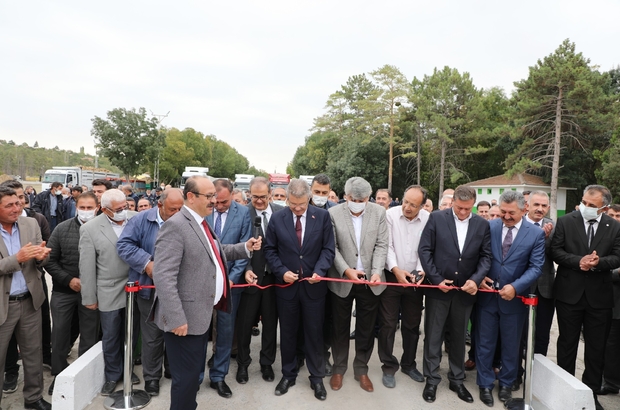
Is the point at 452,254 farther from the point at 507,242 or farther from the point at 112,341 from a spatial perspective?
the point at 112,341

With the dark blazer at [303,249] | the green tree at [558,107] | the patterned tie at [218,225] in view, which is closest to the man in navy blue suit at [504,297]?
the dark blazer at [303,249]

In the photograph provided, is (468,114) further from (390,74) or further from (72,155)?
(72,155)

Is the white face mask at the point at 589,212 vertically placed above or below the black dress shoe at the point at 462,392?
above

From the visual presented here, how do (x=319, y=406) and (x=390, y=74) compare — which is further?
(x=390, y=74)

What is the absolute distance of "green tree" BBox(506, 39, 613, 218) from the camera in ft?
76.0

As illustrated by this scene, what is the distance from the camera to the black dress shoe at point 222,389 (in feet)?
12.9

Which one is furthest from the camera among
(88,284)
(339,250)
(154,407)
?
(339,250)

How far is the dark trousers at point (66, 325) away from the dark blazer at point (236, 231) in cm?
159

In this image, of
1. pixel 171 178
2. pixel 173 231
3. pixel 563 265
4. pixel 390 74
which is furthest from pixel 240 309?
pixel 171 178

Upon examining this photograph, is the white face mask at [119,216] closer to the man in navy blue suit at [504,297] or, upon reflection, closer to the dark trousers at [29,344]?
the dark trousers at [29,344]

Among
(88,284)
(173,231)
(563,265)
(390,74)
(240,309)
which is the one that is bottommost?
(240,309)

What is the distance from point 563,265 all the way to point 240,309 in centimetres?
354

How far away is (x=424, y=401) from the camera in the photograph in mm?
3961

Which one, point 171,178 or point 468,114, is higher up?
point 468,114
